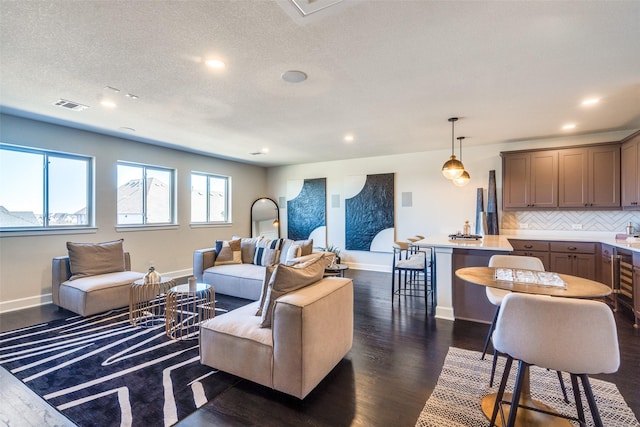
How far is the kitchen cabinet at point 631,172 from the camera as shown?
3965 millimetres

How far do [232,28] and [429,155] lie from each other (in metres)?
5.03

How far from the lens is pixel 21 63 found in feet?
8.34

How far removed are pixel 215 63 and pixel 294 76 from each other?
0.71m

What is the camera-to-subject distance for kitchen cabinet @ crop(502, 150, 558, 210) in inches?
191

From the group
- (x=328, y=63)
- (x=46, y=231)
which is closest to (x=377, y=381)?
(x=328, y=63)

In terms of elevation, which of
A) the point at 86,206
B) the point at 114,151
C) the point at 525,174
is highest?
the point at 114,151

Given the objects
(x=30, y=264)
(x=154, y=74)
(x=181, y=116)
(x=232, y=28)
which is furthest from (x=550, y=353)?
(x=30, y=264)

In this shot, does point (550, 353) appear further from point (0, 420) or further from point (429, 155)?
point (429, 155)

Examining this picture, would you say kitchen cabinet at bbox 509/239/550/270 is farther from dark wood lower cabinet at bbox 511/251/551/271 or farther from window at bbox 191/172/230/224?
window at bbox 191/172/230/224

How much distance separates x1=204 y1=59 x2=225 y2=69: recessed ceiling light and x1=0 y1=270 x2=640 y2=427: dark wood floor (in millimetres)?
2629

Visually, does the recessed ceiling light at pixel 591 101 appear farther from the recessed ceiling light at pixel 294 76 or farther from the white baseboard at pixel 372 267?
the white baseboard at pixel 372 267

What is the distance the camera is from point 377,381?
2.28m

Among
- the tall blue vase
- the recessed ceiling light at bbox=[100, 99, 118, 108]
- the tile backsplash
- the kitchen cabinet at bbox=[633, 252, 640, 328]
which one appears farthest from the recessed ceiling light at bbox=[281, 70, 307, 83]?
the tile backsplash

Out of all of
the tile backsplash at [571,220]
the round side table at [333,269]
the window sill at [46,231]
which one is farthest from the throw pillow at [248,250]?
the tile backsplash at [571,220]
